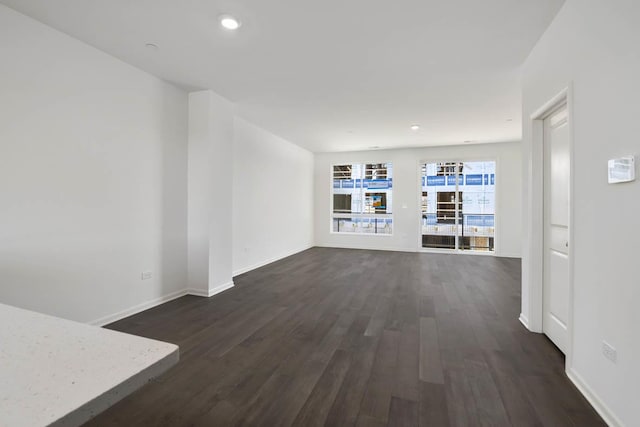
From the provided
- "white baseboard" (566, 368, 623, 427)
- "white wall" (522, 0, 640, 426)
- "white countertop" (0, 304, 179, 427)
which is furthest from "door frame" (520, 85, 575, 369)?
"white countertop" (0, 304, 179, 427)

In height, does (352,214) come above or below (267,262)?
above

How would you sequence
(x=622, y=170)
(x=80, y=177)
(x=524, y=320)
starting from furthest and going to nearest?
(x=524, y=320) → (x=80, y=177) → (x=622, y=170)

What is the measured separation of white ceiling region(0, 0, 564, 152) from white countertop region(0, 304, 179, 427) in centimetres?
244

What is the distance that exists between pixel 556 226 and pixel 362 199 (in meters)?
5.94

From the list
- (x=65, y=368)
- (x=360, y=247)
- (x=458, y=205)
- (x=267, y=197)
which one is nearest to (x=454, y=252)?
(x=458, y=205)

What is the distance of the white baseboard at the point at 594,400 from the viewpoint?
1.65 metres

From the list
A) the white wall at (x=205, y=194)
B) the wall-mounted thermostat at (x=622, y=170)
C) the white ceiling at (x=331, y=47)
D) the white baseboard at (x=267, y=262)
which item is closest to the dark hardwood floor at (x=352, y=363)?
the white wall at (x=205, y=194)

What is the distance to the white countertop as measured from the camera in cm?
52

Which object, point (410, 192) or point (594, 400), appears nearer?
point (594, 400)

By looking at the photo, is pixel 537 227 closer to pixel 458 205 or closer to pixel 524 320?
pixel 524 320

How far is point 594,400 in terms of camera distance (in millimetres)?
1822

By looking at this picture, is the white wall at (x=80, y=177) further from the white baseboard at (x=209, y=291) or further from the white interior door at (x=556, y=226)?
the white interior door at (x=556, y=226)

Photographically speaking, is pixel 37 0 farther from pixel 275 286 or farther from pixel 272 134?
pixel 272 134

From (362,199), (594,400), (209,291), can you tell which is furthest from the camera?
(362,199)
